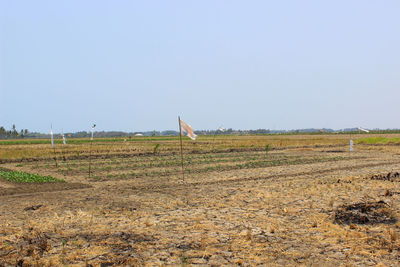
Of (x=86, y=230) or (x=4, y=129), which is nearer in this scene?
(x=86, y=230)

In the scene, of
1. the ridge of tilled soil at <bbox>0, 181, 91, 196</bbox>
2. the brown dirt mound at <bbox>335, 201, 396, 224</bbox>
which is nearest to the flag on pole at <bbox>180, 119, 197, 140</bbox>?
the ridge of tilled soil at <bbox>0, 181, 91, 196</bbox>

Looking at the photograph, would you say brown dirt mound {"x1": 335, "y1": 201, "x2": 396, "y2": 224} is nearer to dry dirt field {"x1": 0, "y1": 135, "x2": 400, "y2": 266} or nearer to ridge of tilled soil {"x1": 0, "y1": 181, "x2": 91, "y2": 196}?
dry dirt field {"x1": 0, "y1": 135, "x2": 400, "y2": 266}

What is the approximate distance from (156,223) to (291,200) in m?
4.62

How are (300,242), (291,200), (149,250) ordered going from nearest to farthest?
1. (149,250)
2. (300,242)
3. (291,200)

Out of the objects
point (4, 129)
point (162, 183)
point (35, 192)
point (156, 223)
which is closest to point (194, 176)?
point (162, 183)

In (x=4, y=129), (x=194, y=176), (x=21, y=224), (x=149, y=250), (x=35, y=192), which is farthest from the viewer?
(x=4, y=129)

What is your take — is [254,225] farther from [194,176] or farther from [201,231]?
[194,176]

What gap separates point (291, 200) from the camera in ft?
37.0

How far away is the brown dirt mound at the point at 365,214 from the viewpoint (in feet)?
28.2

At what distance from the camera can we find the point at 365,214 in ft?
29.4

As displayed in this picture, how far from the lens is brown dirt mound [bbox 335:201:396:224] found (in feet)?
28.2

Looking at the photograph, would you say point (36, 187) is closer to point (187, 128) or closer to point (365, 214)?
point (187, 128)

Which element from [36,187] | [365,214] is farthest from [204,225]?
[36,187]

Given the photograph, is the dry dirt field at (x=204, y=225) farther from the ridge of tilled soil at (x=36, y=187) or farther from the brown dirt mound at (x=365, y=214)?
the ridge of tilled soil at (x=36, y=187)
